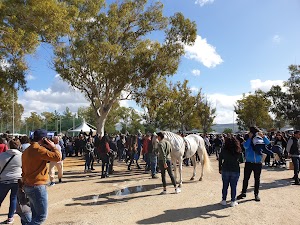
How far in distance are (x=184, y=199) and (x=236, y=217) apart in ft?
6.64

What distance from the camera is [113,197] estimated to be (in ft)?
29.8

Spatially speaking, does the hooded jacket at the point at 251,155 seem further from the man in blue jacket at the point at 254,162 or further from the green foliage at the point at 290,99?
the green foliage at the point at 290,99

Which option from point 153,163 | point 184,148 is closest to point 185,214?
point 184,148

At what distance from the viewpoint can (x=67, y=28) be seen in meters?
14.2

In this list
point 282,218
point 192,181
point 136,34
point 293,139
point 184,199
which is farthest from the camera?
point 136,34

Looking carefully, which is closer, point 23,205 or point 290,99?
point 23,205

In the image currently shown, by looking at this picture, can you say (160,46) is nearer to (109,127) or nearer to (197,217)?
(197,217)

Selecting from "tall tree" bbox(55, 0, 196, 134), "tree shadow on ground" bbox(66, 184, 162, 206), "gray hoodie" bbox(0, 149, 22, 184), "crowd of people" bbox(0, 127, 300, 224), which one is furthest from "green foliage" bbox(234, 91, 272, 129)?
"gray hoodie" bbox(0, 149, 22, 184)

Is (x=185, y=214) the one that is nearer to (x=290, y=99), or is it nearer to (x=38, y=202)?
(x=38, y=202)

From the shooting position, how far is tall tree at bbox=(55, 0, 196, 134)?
22.0 m

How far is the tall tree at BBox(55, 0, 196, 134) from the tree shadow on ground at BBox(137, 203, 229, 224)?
1587cm

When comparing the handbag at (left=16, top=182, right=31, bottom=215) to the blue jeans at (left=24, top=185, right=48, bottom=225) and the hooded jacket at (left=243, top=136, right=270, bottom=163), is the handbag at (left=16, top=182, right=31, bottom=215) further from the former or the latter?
the hooded jacket at (left=243, top=136, right=270, bottom=163)

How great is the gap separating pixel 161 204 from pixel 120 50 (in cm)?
1624

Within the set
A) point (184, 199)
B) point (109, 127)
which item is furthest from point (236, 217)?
point (109, 127)
